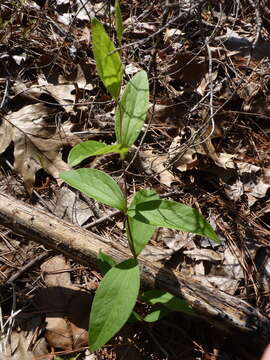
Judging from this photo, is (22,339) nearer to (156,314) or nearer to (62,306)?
(62,306)

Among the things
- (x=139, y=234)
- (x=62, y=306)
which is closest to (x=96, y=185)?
(x=139, y=234)

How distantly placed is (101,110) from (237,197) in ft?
3.60

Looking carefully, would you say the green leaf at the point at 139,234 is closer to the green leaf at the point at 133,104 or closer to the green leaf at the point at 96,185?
the green leaf at the point at 96,185

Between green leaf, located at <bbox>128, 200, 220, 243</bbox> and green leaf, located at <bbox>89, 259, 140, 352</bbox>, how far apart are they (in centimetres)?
25

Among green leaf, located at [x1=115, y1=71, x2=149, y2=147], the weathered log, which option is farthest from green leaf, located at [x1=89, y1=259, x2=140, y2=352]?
green leaf, located at [x1=115, y1=71, x2=149, y2=147]

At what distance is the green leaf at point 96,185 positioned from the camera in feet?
5.09

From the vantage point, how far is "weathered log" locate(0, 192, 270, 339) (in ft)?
Result: 5.82

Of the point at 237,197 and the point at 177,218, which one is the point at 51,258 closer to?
the point at 177,218

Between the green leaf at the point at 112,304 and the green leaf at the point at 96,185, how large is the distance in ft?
0.96

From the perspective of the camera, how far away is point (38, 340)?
190 centimetres

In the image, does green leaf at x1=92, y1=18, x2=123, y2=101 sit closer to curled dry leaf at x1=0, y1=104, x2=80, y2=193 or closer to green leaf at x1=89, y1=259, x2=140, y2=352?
green leaf at x1=89, y1=259, x2=140, y2=352

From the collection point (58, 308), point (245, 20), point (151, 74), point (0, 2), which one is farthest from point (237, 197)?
point (0, 2)

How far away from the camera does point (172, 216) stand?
5.06ft

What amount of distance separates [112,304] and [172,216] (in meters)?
0.43
